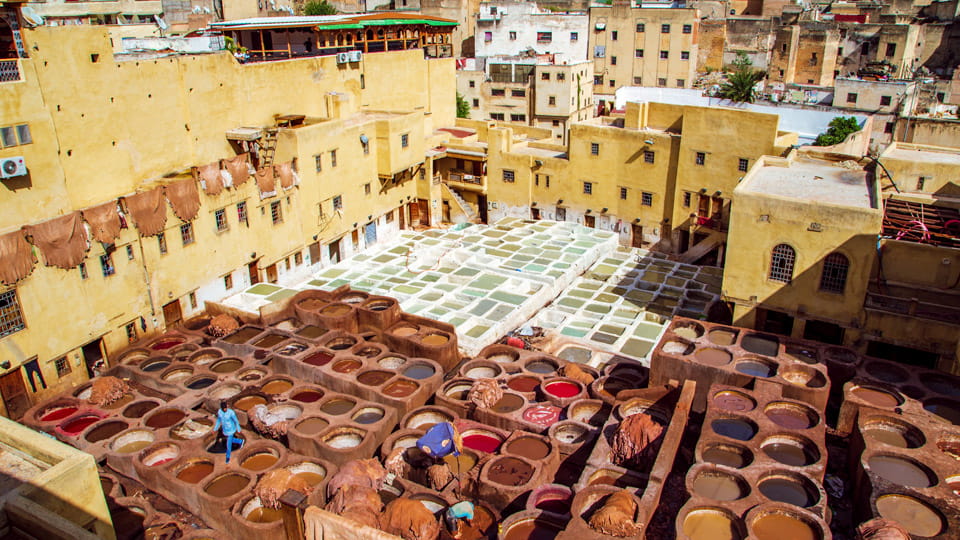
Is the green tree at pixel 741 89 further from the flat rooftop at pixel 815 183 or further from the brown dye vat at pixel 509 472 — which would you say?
the brown dye vat at pixel 509 472

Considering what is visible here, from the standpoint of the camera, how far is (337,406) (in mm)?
25484

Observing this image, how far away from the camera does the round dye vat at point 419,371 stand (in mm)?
27719

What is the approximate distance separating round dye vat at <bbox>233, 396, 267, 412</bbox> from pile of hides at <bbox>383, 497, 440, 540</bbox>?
8.73 metres

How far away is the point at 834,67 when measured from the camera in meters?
70.9

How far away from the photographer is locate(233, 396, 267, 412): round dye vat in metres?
25.4

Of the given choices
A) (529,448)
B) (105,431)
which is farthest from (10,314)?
(529,448)

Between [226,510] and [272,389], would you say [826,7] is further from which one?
[226,510]

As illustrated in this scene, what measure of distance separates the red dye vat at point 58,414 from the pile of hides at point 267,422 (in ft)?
21.7

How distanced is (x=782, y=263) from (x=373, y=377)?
16.3 meters

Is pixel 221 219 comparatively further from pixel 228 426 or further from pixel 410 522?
pixel 410 522

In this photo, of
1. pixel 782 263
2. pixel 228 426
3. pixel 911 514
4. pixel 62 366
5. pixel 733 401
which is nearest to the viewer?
pixel 911 514

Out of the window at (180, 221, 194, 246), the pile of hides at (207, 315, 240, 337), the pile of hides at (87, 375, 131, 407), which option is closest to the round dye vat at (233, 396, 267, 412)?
the pile of hides at (87, 375, 131, 407)

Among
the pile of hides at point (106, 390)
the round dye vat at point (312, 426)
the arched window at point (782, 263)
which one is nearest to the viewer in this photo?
the round dye vat at point (312, 426)

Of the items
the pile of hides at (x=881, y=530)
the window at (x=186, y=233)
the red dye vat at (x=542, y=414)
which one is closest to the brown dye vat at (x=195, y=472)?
the red dye vat at (x=542, y=414)
